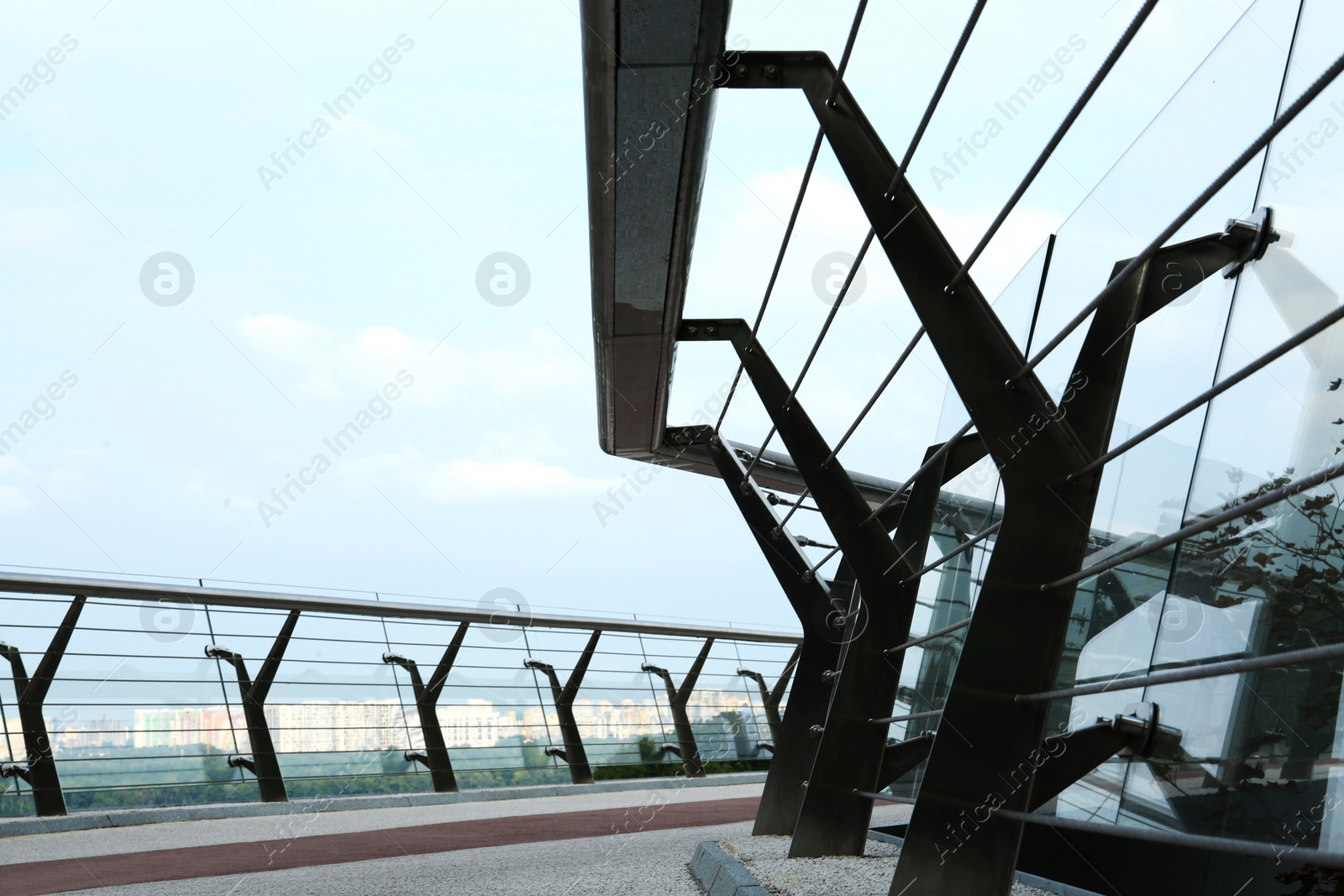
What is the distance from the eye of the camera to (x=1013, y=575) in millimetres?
1844

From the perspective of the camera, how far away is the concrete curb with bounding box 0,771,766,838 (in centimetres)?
497

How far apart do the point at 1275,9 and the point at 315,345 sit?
240 ft

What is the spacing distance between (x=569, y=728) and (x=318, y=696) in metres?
2.29

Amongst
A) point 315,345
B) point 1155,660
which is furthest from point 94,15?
point 315,345

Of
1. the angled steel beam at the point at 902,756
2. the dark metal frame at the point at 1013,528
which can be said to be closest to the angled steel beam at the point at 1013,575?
the dark metal frame at the point at 1013,528

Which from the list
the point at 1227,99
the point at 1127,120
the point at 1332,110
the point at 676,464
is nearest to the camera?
the point at 1332,110

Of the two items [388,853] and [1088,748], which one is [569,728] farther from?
[1088,748]

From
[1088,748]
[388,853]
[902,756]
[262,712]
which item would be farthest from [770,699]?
[1088,748]

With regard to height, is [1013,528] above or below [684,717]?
above

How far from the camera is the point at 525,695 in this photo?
7922 millimetres

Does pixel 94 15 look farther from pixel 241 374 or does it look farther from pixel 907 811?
pixel 241 374

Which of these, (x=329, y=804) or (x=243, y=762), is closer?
(x=243, y=762)

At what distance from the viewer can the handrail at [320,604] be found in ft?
18.0

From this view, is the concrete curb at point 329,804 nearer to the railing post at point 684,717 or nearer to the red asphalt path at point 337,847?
the railing post at point 684,717
